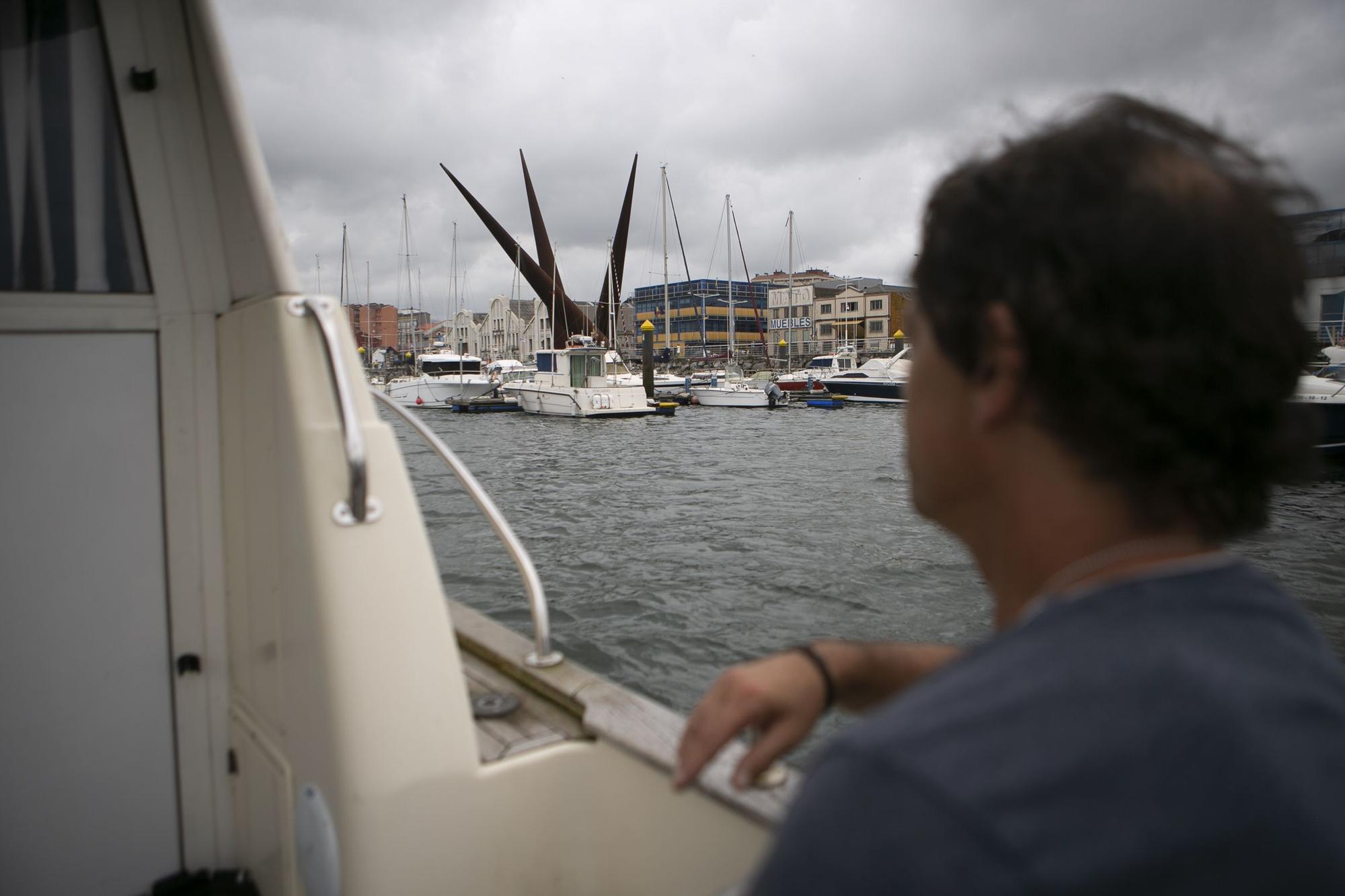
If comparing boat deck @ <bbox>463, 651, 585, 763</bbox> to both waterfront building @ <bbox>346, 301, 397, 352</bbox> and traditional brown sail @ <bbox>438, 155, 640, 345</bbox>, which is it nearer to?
traditional brown sail @ <bbox>438, 155, 640, 345</bbox>

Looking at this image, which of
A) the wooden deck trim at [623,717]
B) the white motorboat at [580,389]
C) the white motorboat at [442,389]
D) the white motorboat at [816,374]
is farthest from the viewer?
the white motorboat at [816,374]

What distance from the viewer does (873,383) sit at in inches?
1105

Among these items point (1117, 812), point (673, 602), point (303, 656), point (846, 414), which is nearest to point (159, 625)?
point (303, 656)

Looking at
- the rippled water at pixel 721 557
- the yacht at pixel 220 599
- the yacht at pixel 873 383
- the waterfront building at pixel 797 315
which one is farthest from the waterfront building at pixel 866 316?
the yacht at pixel 220 599

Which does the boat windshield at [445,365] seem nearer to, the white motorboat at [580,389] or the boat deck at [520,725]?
the white motorboat at [580,389]

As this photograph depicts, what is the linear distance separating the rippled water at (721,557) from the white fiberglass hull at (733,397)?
13.7m

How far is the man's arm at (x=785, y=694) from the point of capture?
837 millimetres

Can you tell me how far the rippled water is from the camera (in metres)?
5.00

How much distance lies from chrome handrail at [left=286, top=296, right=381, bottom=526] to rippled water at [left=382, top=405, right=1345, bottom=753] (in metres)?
2.93

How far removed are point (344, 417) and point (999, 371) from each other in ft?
2.90

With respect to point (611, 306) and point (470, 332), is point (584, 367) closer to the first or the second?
point (611, 306)

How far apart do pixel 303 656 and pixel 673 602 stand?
447 cm

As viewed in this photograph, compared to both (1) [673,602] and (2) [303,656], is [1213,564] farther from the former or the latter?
(1) [673,602]

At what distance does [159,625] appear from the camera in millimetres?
1482
